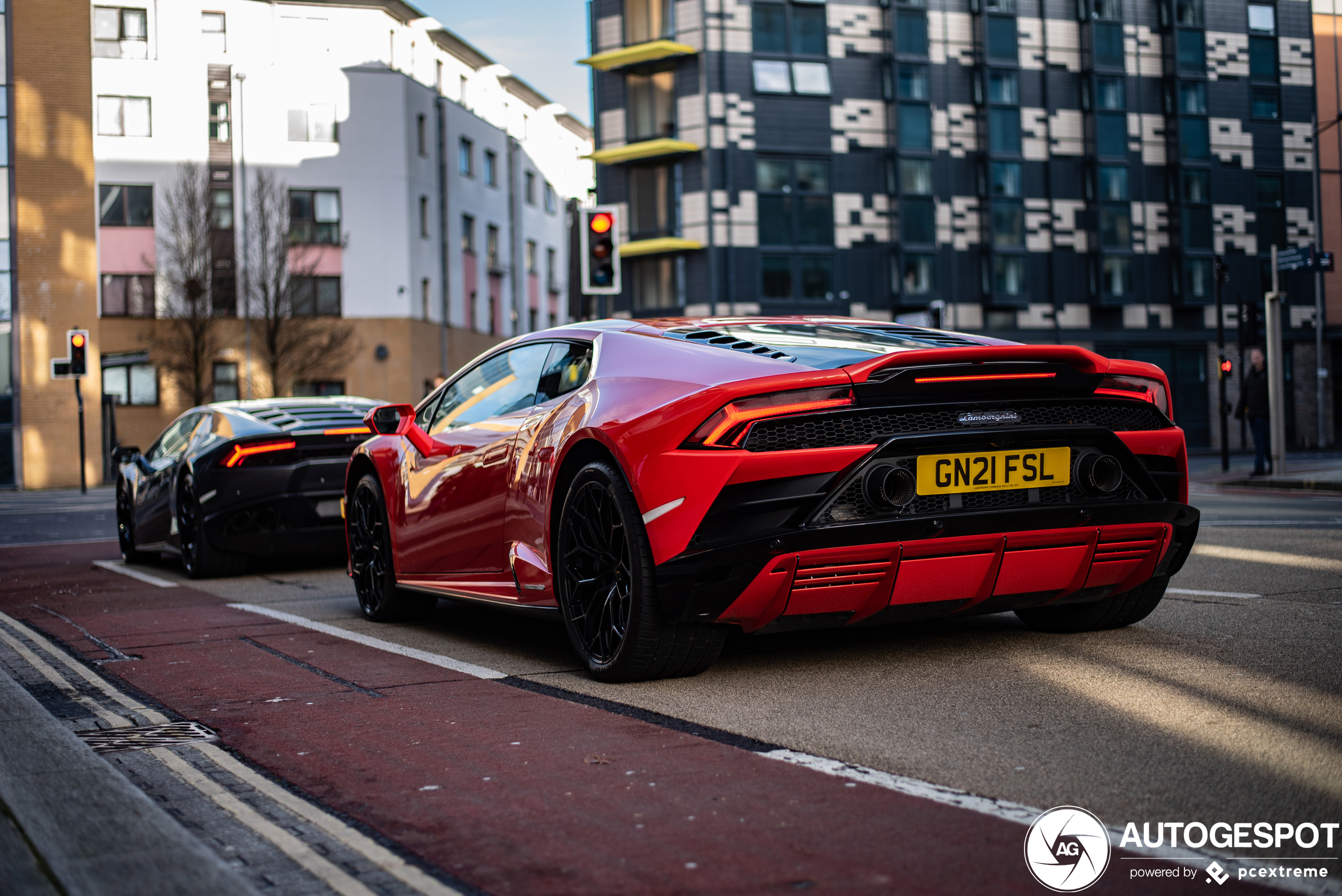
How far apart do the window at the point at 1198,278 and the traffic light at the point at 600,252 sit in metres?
37.9

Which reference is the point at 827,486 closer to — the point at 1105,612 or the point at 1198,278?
the point at 1105,612

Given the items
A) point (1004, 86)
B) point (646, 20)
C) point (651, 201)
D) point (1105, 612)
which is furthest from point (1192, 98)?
point (1105, 612)

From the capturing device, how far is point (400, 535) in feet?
22.2

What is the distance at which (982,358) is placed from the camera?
4527 millimetres

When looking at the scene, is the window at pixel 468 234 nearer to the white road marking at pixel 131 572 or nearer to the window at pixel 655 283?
the window at pixel 655 283

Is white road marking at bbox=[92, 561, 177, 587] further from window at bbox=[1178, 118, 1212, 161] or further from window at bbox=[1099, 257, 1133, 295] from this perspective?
window at bbox=[1178, 118, 1212, 161]

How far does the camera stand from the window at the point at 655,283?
147 ft

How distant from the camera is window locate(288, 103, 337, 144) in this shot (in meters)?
46.6

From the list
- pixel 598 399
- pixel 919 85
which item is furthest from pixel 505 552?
pixel 919 85

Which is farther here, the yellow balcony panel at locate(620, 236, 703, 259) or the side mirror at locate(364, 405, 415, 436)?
the yellow balcony panel at locate(620, 236, 703, 259)

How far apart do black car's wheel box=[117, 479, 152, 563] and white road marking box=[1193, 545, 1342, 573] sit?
841 cm

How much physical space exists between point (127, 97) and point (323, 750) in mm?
46232

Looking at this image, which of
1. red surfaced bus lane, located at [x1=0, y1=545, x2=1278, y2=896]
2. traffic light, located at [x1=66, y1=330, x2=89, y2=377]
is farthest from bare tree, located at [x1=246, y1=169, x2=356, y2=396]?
red surfaced bus lane, located at [x1=0, y1=545, x2=1278, y2=896]

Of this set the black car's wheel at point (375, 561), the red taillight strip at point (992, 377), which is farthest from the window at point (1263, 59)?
the red taillight strip at point (992, 377)
